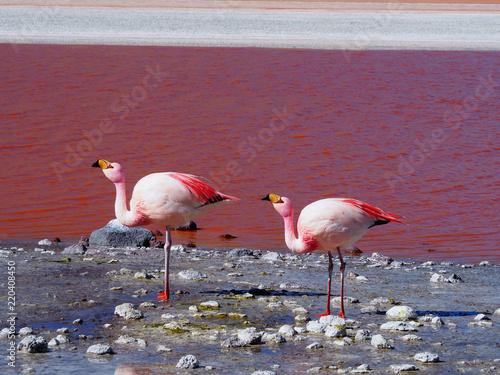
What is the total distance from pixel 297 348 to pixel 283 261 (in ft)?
11.0

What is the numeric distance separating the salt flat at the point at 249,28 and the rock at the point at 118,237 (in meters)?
16.3

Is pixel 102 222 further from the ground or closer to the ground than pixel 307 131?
closer to the ground

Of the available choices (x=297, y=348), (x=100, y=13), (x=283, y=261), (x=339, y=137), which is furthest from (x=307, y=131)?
(x=100, y=13)

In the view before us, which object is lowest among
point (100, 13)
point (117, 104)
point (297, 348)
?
point (297, 348)

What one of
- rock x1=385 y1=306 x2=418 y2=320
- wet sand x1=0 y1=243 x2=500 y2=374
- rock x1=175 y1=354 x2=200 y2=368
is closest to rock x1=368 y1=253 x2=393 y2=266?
wet sand x1=0 y1=243 x2=500 y2=374

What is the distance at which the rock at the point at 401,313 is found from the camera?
6711 mm

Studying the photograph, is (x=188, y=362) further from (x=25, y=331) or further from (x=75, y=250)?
(x=75, y=250)

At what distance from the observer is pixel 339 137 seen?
54.7 ft

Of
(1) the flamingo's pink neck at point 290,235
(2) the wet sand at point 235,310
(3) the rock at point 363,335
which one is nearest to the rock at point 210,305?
(2) the wet sand at point 235,310

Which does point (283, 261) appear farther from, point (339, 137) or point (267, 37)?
point (267, 37)

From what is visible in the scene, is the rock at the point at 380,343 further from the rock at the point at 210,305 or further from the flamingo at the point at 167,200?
the flamingo at the point at 167,200

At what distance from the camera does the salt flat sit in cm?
2625

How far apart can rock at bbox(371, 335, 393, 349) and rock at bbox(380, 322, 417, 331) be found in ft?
1.54

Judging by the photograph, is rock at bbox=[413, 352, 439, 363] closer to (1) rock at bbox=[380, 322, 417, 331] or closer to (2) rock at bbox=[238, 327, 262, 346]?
(1) rock at bbox=[380, 322, 417, 331]
